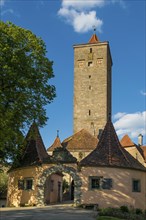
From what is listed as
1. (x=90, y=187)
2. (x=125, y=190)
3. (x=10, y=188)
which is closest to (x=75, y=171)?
(x=90, y=187)

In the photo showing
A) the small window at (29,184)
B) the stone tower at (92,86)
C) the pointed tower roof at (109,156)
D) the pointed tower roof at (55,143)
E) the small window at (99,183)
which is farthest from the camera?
the stone tower at (92,86)

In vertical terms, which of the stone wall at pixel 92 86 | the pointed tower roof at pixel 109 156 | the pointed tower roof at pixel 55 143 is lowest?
the pointed tower roof at pixel 109 156

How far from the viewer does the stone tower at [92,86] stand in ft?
181

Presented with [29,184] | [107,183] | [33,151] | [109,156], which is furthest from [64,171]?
[33,151]

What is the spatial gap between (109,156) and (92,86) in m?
28.3

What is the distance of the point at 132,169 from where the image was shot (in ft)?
97.5

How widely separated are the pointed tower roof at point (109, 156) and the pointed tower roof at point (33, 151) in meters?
3.66

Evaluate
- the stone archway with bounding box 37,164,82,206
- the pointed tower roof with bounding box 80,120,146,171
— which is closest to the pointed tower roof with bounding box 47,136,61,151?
the pointed tower roof with bounding box 80,120,146,171

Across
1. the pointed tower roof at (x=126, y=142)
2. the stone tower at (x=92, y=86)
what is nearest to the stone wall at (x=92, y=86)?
the stone tower at (x=92, y=86)

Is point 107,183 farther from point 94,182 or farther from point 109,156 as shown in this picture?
point 109,156

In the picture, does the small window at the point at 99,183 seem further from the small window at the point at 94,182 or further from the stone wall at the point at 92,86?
the stone wall at the point at 92,86

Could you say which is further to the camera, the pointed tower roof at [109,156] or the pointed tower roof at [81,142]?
the pointed tower roof at [81,142]

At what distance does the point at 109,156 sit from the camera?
29.7 m

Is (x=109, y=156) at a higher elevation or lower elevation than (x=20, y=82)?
lower
